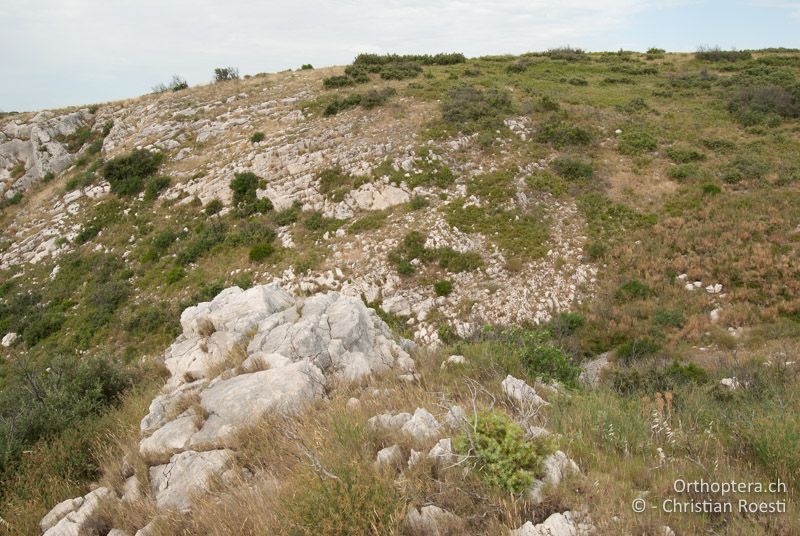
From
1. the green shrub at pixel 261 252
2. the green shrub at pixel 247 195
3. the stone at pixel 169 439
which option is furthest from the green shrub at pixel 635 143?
the stone at pixel 169 439

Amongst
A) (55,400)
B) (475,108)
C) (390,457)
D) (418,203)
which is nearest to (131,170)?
(418,203)

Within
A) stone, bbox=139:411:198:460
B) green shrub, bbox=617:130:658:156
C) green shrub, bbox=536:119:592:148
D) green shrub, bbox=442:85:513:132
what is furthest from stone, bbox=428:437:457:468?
green shrub, bbox=617:130:658:156

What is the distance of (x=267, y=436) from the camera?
5027 millimetres

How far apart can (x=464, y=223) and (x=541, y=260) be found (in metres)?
3.41

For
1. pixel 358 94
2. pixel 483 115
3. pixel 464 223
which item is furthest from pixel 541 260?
pixel 358 94

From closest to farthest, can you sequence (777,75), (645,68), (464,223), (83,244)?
1. (464,223)
2. (83,244)
3. (777,75)
4. (645,68)

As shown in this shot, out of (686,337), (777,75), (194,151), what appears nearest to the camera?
(686,337)

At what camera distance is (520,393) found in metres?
5.85

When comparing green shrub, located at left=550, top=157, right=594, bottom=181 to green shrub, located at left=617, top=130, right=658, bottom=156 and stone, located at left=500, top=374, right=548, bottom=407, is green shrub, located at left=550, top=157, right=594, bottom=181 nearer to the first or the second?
green shrub, located at left=617, top=130, right=658, bottom=156

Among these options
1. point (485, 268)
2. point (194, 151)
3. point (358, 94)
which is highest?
point (358, 94)

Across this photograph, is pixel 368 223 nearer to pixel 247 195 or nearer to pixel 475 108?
pixel 247 195

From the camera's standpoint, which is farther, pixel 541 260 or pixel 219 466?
pixel 541 260

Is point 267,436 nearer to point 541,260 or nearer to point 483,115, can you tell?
point 541,260

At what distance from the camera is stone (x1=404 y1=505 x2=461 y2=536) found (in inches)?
133
